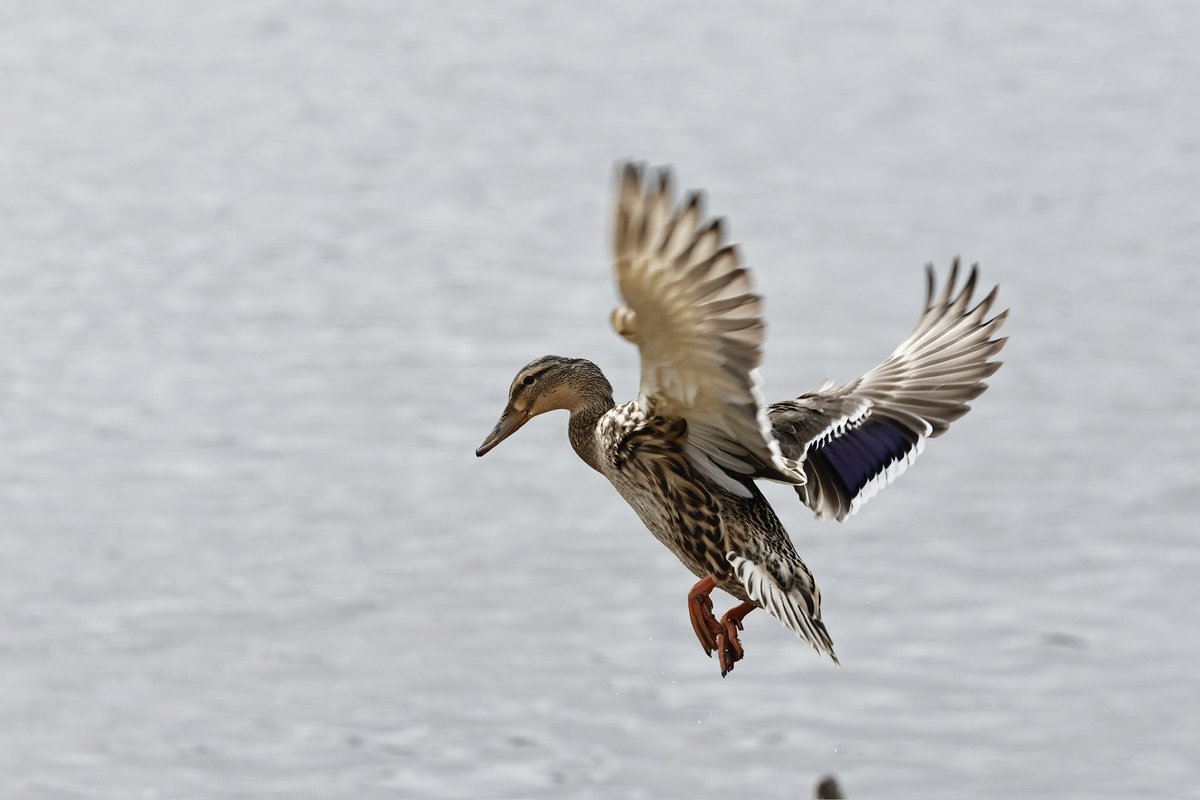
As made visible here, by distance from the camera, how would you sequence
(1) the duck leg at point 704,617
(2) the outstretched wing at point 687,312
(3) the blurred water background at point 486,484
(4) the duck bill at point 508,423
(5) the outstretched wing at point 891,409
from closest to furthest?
(2) the outstretched wing at point 687,312 → (4) the duck bill at point 508,423 → (1) the duck leg at point 704,617 → (5) the outstretched wing at point 891,409 → (3) the blurred water background at point 486,484

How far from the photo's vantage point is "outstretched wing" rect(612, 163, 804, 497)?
5.71m

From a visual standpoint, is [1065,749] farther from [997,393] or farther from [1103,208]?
[1103,208]

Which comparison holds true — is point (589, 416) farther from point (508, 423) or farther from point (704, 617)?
point (704, 617)

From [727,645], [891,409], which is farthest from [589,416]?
[891,409]

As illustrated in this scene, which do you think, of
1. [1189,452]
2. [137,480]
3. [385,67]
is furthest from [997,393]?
[385,67]

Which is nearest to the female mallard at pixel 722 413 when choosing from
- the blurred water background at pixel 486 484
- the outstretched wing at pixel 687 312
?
the outstretched wing at pixel 687 312

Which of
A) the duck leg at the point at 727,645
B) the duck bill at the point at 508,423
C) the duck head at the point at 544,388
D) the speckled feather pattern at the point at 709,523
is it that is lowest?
the duck leg at the point at 727,645

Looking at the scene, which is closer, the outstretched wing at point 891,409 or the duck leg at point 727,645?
the duck leg at point 727,645

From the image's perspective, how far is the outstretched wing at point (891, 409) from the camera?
7.64 metres

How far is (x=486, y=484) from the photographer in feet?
71.7

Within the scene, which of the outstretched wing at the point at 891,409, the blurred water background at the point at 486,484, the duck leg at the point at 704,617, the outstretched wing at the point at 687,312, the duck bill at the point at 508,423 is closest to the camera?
the outstretched wing at the point at 687,312

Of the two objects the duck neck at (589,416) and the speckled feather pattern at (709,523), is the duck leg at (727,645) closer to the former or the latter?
the speckled feather pattern at (709,523)

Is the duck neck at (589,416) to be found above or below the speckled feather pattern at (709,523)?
above

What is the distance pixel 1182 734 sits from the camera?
18.9m
